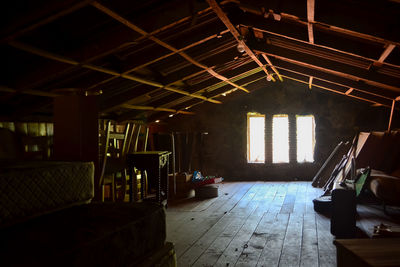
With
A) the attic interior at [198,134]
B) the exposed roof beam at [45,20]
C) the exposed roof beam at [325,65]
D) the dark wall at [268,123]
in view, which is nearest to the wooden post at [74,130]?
the attic interior at [198,134]

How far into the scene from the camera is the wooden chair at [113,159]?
17.0ft

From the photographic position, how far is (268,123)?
1004 centimetres

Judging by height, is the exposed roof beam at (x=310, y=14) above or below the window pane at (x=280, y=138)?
above

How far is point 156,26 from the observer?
12.3 ft

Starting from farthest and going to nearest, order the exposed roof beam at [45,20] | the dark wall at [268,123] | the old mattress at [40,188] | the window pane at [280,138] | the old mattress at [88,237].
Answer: the window pane at [280,138], the dark wall at [268,123], the exposed roof beam at [45,20], the old mattress at [40,188], the old mattress at [88,237]

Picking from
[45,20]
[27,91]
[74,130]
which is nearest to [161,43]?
[45,20]

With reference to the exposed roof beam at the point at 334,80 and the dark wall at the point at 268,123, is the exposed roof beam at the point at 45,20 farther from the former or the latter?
the dark wall at the point at 268,123

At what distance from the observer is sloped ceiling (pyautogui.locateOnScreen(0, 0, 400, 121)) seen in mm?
3447

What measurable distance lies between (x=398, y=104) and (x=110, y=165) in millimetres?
6216

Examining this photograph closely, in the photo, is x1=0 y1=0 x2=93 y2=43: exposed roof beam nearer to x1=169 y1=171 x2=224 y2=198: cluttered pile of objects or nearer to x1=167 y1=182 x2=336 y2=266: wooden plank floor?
x1=167 y1=182 x2=336 y2=266: wooden plank floor

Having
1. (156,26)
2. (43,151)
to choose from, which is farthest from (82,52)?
(43,151)

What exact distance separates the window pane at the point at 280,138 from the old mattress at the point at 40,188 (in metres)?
8.33

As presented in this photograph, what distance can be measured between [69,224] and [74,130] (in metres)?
1.06

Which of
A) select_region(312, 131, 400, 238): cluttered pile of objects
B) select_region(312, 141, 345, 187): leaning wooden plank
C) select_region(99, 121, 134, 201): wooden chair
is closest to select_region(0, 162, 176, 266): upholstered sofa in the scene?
select_region(312, 131, 400, 238): cluttered pile of objects
